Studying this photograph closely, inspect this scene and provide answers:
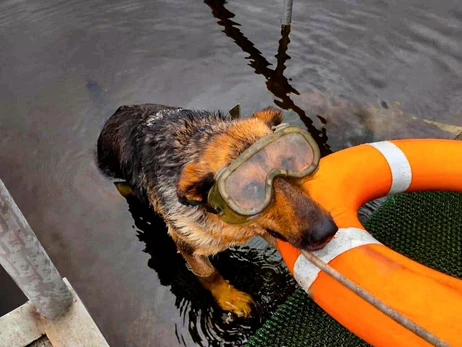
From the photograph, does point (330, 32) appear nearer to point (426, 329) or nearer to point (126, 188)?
point (126, 188)

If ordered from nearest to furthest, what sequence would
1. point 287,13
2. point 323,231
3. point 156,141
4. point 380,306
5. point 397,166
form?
point 380,306
point 323,231
point 397,166
point 156,141
point 287,13

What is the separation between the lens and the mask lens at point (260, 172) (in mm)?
2381

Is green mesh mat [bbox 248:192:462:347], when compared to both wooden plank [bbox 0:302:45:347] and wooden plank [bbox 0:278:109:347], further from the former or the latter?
wooden plank [bbox 0:302:45:347]

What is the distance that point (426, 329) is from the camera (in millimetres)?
2254

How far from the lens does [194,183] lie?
2.51 metres

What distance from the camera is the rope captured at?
6.68 feet

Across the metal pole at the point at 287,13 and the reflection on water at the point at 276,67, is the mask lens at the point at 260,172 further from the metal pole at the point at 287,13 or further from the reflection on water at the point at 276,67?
the metal pole at the point at 287,13

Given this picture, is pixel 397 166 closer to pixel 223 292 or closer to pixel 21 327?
pixel 223 292

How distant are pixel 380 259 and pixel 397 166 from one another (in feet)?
3.11

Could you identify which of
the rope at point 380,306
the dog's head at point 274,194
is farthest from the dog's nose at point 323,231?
the rope at point 380,306

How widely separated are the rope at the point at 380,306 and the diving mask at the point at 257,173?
0.44 m

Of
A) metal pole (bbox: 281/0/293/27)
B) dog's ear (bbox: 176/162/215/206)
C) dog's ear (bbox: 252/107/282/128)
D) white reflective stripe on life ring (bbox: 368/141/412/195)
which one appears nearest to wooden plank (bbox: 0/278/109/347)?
dog's ear (bbox: 176/162/215/206)

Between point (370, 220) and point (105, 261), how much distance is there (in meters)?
2.47

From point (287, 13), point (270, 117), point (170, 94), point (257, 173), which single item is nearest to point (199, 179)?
point (257, 173)
